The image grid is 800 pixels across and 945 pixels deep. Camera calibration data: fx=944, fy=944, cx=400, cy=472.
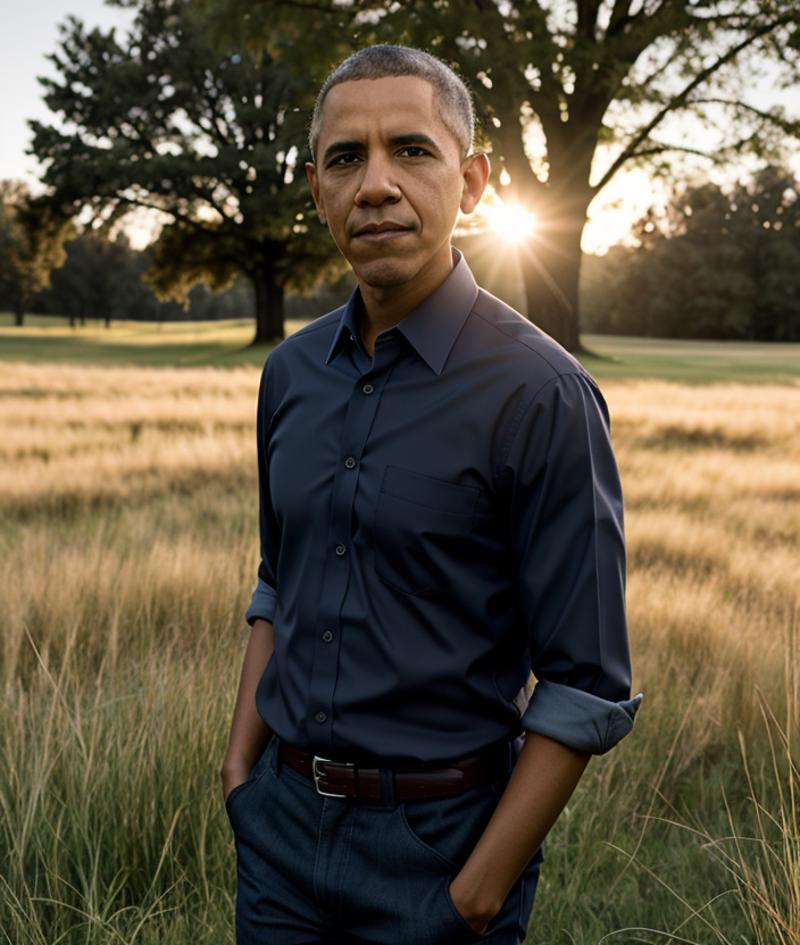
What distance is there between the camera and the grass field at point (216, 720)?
2420 millimetres

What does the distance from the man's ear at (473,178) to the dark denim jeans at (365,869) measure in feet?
3.18

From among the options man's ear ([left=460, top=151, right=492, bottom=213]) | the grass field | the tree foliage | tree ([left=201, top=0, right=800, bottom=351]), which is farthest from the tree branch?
the tree foliage

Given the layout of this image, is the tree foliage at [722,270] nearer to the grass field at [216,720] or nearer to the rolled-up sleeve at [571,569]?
the grass field at [216,720]

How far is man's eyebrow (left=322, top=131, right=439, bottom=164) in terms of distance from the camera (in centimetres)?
154

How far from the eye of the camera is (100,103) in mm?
36031

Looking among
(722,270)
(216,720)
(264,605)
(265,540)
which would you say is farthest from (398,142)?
(722,270)

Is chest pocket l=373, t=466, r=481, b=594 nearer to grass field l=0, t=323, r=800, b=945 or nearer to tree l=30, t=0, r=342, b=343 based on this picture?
grass field l=0, t=323, r=800, b=945

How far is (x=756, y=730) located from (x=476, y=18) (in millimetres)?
10374

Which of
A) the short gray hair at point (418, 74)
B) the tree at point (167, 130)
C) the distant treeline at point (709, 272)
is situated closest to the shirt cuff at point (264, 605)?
the short gray hair at point (418, 74)

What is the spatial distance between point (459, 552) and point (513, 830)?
1.40 ft

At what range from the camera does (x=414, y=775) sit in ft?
4.91

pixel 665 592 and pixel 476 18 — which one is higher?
pixel 476 18

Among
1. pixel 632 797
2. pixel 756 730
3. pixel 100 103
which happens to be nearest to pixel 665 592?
pixel 756 730

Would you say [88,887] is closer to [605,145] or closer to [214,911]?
[214,911]
